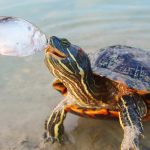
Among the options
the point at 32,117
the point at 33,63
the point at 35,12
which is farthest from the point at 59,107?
the point at 35,12

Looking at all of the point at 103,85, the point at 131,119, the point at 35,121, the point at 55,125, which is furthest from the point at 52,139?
the point at 131,119

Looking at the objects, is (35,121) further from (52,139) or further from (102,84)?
(102,84)

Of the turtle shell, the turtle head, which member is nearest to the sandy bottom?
the turtle shell

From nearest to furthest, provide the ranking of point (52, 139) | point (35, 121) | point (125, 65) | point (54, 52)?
point (54, 52) < point (125, 65) < point (52, 139) < point (35, 121)

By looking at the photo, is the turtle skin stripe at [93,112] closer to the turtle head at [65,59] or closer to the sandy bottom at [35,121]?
the sandy bottom at [35,121]

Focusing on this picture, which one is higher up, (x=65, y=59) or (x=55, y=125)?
(x=65, y=59)

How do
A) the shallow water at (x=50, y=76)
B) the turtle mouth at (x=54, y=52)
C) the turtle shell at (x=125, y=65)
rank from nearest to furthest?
the turtle mouth at (x=54, y=52), the turtle shell at (x=125, y=65), the shallow water at (x=50, y=76)

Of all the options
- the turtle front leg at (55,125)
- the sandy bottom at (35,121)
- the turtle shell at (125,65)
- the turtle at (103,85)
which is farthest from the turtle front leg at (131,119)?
the turtle front leg at (55,125)
